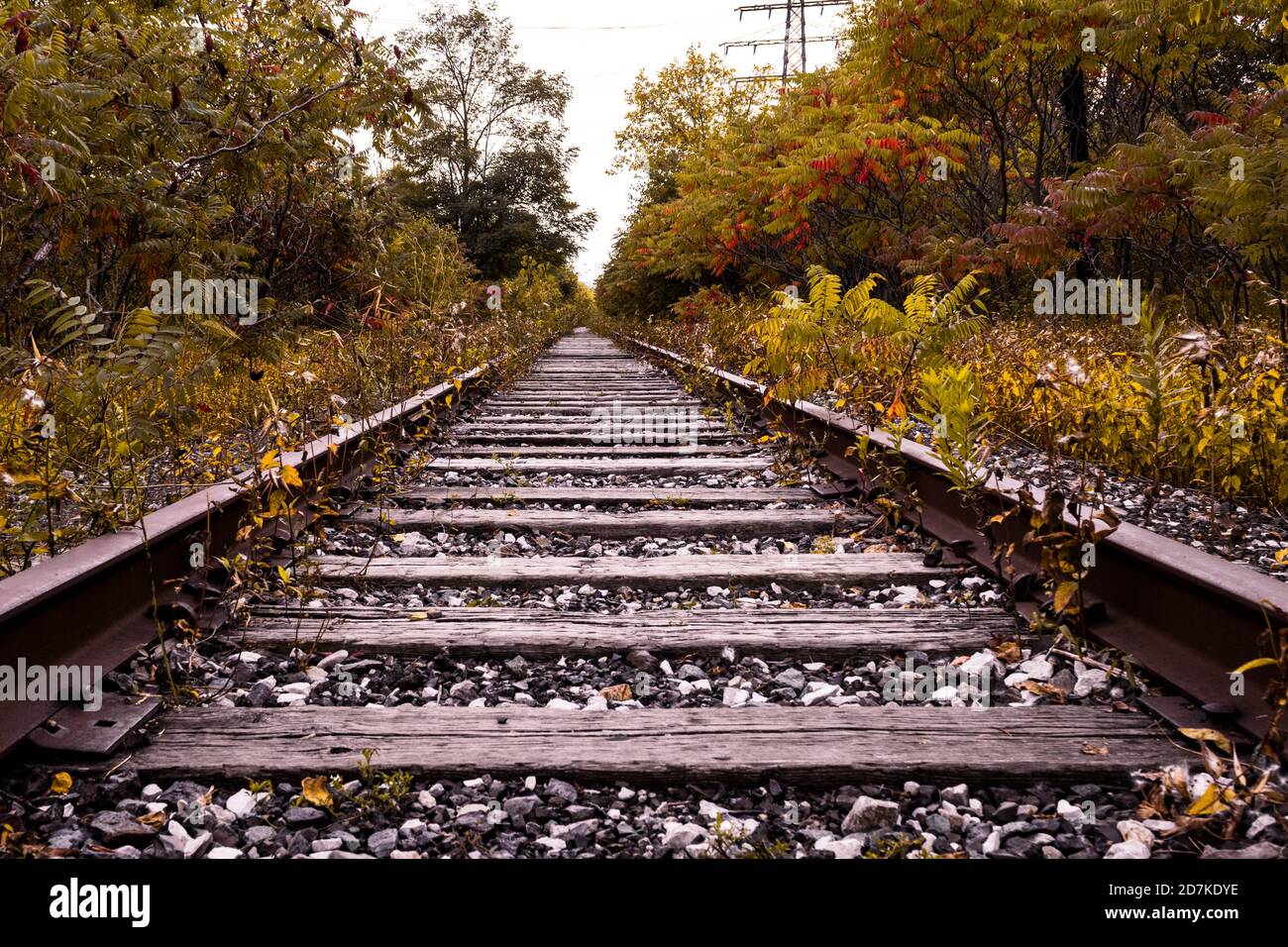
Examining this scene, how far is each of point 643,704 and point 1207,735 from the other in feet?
4.07

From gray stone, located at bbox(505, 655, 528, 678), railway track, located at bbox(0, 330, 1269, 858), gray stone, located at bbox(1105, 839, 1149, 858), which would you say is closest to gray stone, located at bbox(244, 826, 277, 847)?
railway track, located at bbox(0, 330, 1269, 858)

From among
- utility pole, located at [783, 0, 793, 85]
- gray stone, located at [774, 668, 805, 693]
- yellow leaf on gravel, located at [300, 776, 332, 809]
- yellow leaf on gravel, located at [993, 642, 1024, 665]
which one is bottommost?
yellow leaf on gravel, located at [300, 776, 332, 809]

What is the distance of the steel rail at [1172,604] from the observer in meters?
1.79

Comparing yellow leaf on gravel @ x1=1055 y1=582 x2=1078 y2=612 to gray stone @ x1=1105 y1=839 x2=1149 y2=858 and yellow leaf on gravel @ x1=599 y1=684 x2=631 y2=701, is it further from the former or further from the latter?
yellow leaf on gravel @ x1=599 y1=684 x2=631 y2=701

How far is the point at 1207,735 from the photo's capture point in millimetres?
1755

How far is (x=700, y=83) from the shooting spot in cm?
3575

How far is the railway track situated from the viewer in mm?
1632

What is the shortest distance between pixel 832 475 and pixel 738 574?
161cm

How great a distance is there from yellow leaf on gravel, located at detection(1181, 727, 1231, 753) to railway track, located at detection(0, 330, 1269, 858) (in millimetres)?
50

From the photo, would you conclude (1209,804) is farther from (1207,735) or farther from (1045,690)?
(1045,690)

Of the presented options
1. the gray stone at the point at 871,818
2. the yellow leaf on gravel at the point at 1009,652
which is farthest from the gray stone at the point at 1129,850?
the yellow leaf on gravel at the point at 1009,652

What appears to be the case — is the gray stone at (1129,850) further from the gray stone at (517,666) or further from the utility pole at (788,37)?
the utility pole at (788,37)
